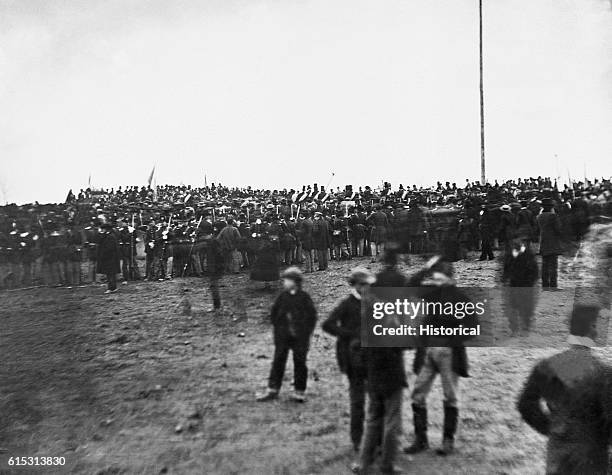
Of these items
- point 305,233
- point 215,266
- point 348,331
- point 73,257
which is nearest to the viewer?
point 348,331

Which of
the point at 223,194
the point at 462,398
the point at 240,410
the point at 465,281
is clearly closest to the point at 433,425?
the point at 462,398

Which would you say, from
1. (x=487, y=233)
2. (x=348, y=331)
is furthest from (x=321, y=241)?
(x=348, y=331)

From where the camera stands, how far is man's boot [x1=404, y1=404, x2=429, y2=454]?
17.5ft

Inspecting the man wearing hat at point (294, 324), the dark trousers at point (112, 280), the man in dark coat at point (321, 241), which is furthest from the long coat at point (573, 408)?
the dark trousers at point (112, 280)

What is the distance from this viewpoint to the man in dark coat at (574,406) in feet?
11.6

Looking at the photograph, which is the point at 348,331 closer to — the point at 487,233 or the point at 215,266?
the point at 215,266

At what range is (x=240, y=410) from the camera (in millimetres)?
6539

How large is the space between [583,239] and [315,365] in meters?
9.20

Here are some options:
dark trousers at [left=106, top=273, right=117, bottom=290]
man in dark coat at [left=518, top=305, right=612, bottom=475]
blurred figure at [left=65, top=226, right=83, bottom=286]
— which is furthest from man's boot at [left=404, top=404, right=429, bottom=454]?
blurred figure at [left=65, top=226, right=83, bottom=286]

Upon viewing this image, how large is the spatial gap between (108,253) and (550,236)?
31.0 ft

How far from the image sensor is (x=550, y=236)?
9984 millimetres

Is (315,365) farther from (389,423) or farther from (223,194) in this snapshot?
(223,194)

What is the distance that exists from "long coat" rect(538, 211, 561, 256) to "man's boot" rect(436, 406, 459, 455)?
575 cm

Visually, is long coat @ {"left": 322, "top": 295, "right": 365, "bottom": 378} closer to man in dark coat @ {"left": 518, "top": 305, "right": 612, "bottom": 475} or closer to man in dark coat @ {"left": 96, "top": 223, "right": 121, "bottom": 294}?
man in dark coat @ {"left": 518, "top": 305, "right": 612, "bottom": 475}
